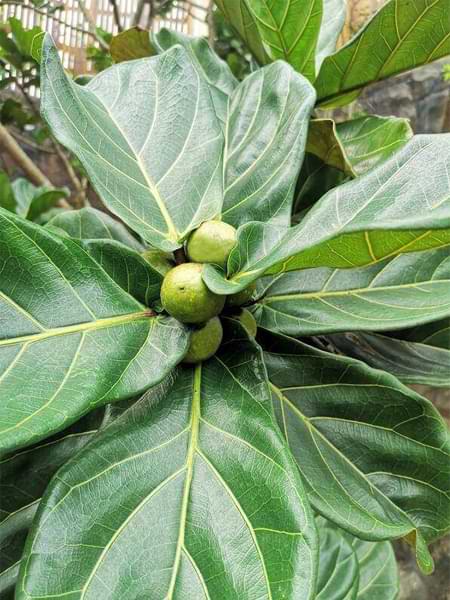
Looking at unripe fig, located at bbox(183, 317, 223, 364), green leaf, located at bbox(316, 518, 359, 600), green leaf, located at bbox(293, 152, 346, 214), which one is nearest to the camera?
unripe fig, located at bbox(183, 317, 223, 364)

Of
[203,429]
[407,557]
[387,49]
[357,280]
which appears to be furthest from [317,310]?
[407,557]

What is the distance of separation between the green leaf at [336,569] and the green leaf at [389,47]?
0.67 m

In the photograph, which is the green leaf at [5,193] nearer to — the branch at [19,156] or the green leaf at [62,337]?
the branch at [19,156]

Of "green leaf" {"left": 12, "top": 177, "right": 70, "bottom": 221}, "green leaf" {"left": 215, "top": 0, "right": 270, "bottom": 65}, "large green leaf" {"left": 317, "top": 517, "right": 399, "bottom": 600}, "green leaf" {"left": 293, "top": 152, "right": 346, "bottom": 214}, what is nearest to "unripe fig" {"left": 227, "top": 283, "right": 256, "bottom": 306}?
"green leaf" {"left": 293, "top": 152, "right": 346, "bottom": 214}

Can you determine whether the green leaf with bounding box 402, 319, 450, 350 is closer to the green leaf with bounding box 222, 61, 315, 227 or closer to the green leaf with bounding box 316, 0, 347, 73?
the green leaf with bounding box 222, 61, 315, 227

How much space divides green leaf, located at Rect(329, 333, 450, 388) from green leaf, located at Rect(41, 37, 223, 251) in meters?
0.25

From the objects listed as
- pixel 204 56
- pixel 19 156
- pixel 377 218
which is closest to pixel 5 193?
pixel 19 156

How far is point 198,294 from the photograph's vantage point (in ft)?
1.45

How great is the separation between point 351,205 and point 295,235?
0.04m

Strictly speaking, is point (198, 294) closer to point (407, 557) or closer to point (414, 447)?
point (414, 447)

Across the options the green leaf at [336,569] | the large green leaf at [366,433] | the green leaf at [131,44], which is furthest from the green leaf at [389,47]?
the green leaf at [336,569]

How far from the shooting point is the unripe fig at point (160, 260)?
0.51m

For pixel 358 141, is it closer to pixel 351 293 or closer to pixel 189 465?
pixel 351 293

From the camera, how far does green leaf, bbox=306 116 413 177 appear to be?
2.20 feet
